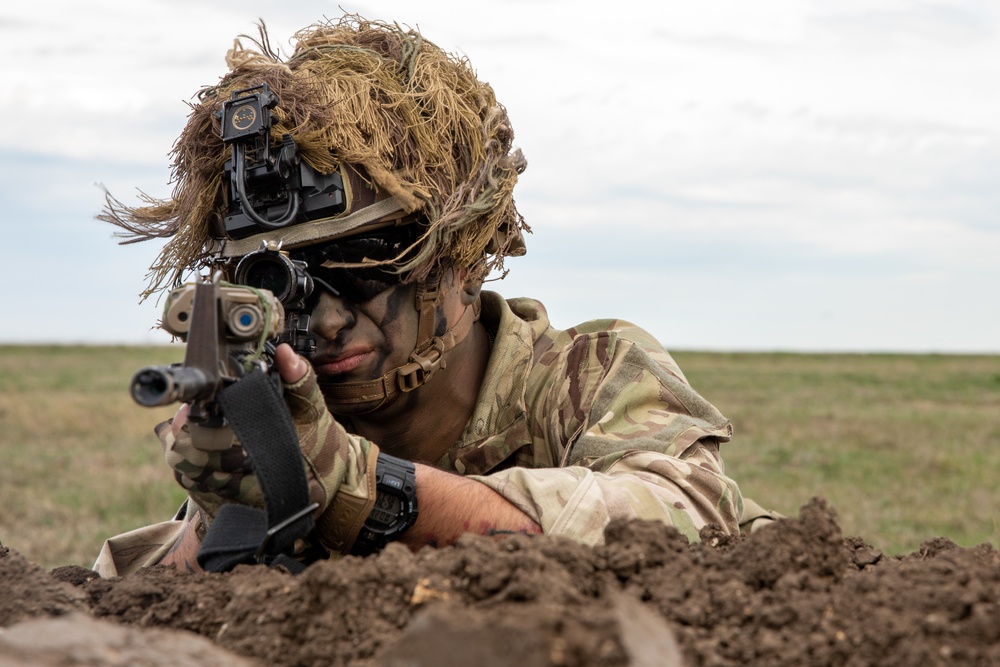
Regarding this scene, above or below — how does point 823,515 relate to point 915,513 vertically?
above

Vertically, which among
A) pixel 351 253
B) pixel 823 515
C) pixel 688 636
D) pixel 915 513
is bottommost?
pixel 915 513

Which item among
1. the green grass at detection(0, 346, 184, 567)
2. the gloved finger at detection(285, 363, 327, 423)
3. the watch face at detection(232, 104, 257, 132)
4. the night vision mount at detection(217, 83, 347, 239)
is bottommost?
the green grass at detection(0, 346, 184, 567)

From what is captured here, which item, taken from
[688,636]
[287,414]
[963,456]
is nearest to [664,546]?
[688,636]

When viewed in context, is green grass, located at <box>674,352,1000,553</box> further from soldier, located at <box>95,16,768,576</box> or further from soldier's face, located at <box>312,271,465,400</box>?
soldier's face, located at <box>312,271,465,400</box>

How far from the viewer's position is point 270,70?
3.75 m

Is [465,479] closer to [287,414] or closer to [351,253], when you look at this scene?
[287,414]

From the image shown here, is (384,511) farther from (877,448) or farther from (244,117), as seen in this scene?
(877,448)

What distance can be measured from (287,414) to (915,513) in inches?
264

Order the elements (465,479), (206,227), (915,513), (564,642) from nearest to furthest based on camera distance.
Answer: (564,642) → (465,479) → (206,227) → (915,513)

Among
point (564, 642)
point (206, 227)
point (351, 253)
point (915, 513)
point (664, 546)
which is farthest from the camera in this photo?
point (915, 513)

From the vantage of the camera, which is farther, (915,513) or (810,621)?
(915,513)

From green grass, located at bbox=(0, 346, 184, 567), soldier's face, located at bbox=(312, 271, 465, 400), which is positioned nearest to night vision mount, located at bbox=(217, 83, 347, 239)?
soldier's face, located at bbox=(312, 271, 465, 400)

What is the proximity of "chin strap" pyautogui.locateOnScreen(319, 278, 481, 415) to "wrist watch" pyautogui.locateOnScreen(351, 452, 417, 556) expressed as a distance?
2.59 feet

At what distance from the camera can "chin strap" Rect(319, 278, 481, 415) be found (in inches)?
145
